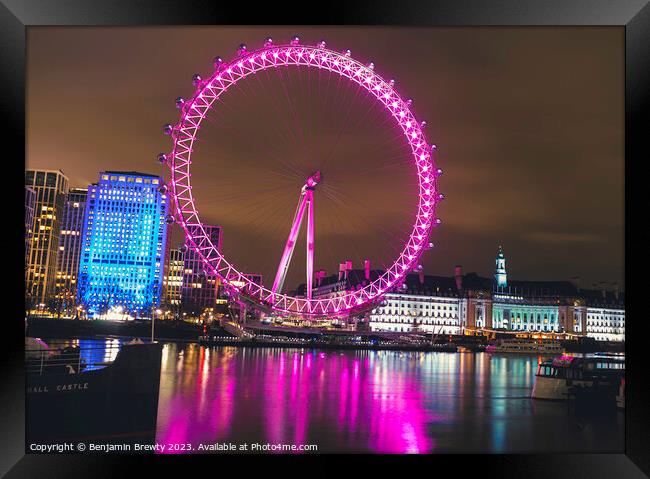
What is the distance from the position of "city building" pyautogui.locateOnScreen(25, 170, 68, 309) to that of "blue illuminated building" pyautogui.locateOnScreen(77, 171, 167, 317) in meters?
1.98

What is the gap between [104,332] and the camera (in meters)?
27.6

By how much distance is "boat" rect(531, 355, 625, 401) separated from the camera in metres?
12.6

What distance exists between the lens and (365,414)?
36.1 feet

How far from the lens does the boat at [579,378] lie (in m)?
12.6

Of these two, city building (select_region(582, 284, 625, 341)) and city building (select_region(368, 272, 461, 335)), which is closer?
city building (select_region(582, 284, 625, 341))

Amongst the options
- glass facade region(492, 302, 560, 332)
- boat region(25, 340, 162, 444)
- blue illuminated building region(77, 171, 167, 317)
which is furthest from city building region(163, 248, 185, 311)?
boat region(25, 340, 162, 444)

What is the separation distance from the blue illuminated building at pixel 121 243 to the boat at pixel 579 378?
30.6 metres

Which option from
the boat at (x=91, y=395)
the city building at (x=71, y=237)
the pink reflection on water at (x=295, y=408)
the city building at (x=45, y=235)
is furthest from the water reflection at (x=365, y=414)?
the city building at (x=71, y=237)

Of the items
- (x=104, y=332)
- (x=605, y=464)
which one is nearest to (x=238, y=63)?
(x=605, y=464)

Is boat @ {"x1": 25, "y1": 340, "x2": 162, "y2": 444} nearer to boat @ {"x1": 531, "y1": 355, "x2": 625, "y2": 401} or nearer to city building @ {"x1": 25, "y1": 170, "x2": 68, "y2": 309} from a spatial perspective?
boat @ {"x1": 531, "y1": 355, "x2": 625, "y2": 401}

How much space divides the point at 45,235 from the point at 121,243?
5.50 meters

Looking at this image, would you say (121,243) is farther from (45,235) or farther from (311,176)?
(311,176)
